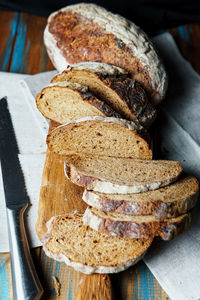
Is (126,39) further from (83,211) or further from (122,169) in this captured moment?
(83,211)

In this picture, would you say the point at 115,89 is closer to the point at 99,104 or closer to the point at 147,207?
the point at 99,104

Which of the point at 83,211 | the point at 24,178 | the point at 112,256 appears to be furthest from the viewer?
the point at 24,178

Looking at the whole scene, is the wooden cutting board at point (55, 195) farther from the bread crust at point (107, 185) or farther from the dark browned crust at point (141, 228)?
the dark browned crust at point (141, 228)

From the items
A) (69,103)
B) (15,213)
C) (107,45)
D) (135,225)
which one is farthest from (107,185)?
(107,45)

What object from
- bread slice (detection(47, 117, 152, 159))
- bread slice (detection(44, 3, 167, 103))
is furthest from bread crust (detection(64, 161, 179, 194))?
bread slice (detection(44, 3, 167, 103))

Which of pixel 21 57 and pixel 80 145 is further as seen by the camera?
pixel 21 57

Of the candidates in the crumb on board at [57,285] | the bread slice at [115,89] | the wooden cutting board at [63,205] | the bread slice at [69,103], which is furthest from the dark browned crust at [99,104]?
the crumb on board at [57,285]

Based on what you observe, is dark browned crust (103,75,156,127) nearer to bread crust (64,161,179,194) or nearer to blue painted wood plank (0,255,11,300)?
bread crust (64,161,179,194)

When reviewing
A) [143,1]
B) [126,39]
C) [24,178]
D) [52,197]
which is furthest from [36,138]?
[143,1]
